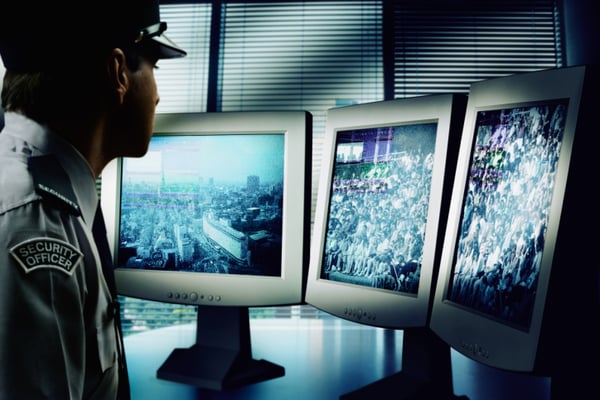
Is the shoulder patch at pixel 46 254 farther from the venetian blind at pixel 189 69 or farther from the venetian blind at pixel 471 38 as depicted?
the venetian blind at pixel 471 38

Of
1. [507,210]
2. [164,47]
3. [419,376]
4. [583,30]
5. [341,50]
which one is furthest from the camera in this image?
[341,50]

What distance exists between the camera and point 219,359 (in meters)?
1.21

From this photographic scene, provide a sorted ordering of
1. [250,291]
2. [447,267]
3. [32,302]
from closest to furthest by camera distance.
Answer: [32,302]
[447,267]
[250,291]

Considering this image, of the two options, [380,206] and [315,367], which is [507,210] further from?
[315,367]

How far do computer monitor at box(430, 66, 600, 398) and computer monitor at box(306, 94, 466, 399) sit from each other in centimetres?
5

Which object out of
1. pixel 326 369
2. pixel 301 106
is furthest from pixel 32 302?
pixel 301 106

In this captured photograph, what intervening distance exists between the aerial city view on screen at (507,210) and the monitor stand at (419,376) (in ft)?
0.57

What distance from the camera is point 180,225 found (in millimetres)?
1266

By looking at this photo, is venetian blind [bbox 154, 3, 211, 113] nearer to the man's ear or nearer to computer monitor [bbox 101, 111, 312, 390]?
computer monitor [bbox 101, 111, 312, 390]

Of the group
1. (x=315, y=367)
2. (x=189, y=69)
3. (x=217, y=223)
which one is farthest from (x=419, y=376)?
(x=189, y=69)

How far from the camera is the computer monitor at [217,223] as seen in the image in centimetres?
119

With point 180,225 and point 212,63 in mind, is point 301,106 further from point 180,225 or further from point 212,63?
point 180,225

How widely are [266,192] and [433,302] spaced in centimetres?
51

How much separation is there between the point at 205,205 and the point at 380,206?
48 centimetres
